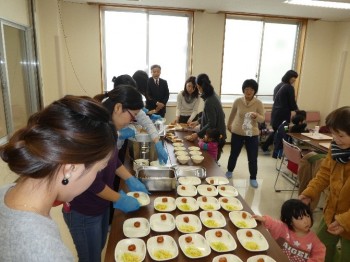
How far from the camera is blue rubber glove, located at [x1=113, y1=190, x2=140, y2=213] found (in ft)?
4.09

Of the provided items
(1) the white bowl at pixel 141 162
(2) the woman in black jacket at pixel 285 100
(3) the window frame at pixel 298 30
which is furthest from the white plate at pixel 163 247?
(3) the window frame at pixel 298 30

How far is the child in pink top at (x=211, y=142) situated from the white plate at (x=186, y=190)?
847 millimetres

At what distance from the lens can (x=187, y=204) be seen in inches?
54.2

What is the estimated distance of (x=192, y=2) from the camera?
377cm

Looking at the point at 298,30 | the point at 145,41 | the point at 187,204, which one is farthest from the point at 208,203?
the point at 298,30

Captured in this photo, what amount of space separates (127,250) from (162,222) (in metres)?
0.24

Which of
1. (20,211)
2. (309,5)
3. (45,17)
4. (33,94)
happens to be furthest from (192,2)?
(20,211)

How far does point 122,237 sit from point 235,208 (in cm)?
62

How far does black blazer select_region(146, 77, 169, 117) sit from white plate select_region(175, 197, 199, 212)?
9.31 feet

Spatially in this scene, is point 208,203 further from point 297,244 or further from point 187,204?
point 297,244

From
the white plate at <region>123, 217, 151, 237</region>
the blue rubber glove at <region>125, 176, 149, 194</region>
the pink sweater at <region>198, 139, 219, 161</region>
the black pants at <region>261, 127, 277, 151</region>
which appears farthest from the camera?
the black pants at <region>261, 127, 277, 151</region>

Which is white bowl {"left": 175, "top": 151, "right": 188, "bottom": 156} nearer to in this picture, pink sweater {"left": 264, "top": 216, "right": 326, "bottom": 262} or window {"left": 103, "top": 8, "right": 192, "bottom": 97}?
pink sweater {"left": 264, "top": 216, "right": 326, "bottom": 262}

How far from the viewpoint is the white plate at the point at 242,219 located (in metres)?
1.23

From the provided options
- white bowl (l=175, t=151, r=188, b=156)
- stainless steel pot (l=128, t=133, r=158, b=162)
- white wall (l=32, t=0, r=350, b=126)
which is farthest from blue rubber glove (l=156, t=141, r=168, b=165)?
white wall (l=32, t=0, r=350, b=126)
